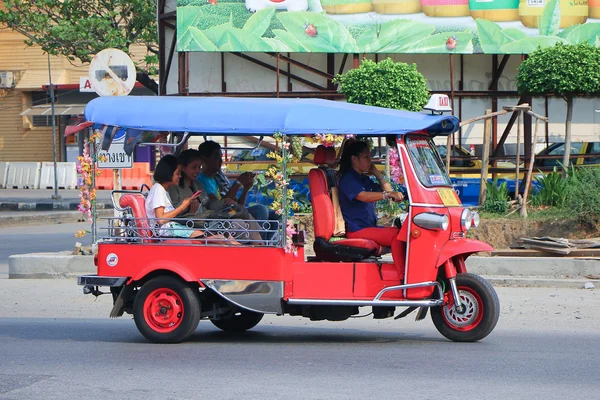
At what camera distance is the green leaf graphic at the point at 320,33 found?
19.0m

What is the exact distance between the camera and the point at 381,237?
342 inches

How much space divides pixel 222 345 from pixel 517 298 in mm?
4303

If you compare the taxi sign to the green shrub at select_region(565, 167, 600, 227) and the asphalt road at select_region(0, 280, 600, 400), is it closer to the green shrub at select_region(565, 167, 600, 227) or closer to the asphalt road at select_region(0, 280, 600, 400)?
the asphalt road at select_region(0, 280, 600, 400)

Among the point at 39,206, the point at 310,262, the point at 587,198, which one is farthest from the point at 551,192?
the point at 39,206

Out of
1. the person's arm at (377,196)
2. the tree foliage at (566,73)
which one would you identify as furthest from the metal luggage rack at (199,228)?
the tree foliage at (566,73)

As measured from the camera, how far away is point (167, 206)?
8.85 metres

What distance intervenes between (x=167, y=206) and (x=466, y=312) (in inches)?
108

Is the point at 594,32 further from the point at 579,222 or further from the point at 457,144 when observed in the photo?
the point at 579,222

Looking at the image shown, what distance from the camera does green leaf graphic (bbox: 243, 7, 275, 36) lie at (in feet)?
62.2

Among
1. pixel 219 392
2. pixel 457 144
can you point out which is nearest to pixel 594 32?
pixel 457 144

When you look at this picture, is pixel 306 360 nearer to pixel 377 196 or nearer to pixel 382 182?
pixel 377 196

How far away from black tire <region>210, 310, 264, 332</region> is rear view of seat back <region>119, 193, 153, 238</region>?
1.20 metres

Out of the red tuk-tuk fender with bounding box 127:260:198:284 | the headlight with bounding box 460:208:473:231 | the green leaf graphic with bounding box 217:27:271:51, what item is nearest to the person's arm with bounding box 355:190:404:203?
the headlight with bounding box 460:208:473:231

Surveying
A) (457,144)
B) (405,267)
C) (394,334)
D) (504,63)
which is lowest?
(394,334)
